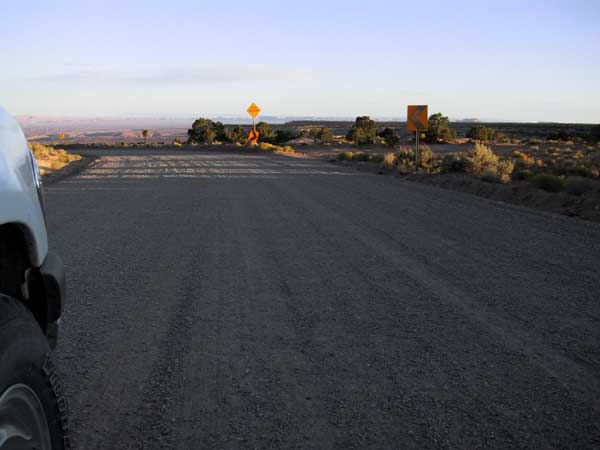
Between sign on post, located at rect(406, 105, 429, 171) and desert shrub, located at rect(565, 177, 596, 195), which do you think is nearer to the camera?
desert shrub, located at rect(565, 177, 596, 195)

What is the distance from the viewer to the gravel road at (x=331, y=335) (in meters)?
3.53

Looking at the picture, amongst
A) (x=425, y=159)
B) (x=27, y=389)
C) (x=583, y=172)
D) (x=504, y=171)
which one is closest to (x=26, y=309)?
(x=27, y=389)

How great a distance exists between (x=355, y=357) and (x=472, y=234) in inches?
239

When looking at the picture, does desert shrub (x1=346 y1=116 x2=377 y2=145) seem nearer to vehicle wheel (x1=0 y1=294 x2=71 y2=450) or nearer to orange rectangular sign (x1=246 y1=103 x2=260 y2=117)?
orange rectangular sign (x1=246 y1=103 x2=260 y2=117)

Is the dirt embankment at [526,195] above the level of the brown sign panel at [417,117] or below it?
below

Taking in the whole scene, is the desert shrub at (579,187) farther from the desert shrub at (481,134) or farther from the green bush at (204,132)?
the green bush at (204,132)

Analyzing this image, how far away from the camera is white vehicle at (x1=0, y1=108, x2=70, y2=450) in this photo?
2.11 metres

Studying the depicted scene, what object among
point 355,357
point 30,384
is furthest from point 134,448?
point 355,357

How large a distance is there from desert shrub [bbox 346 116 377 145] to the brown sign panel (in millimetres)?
39633

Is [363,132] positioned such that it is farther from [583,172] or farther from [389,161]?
[583,172]

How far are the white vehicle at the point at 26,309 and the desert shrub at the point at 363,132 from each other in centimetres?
6103

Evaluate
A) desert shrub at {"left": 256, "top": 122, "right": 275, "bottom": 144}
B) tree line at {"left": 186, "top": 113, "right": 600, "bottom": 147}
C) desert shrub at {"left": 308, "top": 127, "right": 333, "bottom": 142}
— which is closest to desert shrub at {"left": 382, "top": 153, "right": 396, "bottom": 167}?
tree line at {"left": 186, "top": 113, "right": 600, "bottom": 147}

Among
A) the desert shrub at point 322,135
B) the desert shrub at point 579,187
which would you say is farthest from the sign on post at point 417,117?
the desert shrub at point 322,135

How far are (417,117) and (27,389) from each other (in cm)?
2240
